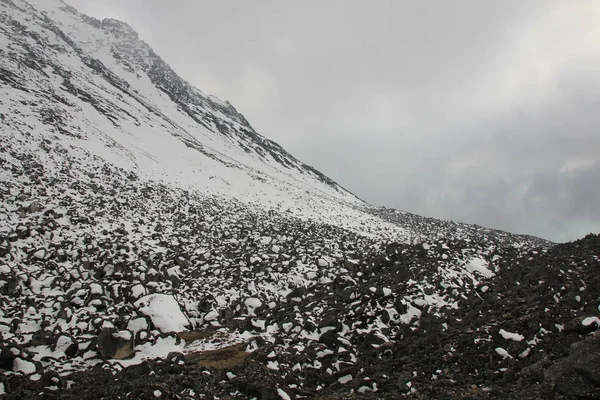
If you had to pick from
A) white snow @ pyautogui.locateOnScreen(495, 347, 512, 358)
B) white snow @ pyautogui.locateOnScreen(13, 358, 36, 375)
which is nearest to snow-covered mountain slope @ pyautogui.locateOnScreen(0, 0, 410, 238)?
white snow @ pyautogui.locateOnScreen(13, 358, 36, 375)

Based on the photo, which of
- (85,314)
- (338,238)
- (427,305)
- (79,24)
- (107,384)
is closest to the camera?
(107,384)

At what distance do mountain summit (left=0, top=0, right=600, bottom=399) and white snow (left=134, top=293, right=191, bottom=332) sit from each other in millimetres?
82

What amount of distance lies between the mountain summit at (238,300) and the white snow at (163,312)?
0.27ft

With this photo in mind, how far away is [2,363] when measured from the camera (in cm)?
1005

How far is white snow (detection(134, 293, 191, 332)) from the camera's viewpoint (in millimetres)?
14562

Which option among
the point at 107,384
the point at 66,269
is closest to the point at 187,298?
the point at 66,269

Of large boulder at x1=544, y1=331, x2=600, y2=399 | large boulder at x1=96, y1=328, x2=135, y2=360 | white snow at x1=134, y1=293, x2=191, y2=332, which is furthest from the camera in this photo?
white snow at x1=134, y1=293, x2=191, y2=332

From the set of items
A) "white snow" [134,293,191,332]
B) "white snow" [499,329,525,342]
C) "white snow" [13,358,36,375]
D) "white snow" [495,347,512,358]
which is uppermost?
"white snow" [499,329,525,342]

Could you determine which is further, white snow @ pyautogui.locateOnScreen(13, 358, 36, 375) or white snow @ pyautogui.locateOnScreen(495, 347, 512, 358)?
white snow @ pyautogui.locateOnScreen(13, 358, 36, 375)

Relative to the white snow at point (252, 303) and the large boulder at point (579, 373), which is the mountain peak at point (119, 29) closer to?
the white snow at point (252, 303)

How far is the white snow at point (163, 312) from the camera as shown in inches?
573

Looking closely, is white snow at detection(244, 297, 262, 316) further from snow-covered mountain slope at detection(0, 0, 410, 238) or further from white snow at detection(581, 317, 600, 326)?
snow-covered mountain slope at detection(0, 0, 410, 238)

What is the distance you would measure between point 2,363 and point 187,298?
316 inches

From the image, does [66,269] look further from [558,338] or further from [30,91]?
[30,91]
